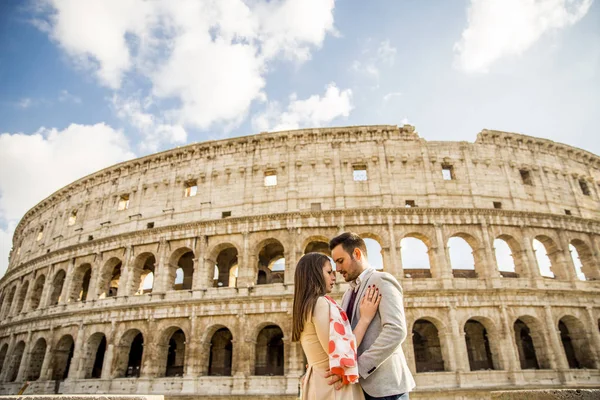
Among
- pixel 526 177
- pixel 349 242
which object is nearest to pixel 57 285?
pixel 349 242

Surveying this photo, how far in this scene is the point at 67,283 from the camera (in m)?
23.9

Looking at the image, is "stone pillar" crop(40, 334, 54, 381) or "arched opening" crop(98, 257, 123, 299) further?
"arched opening" crop(98, 257, 123, 299)

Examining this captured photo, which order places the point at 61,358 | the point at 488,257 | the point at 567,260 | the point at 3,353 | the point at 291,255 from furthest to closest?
the point at 3,353
the point at 61,358
the point at 567,260
the point at 291,255
the point at 488,257

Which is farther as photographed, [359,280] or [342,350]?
[359,280]

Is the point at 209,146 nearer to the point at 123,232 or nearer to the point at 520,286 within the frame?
the point at 123,232

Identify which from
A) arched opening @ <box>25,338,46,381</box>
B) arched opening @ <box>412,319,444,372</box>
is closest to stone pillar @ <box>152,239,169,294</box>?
arched opening @ <box>25,338,46,381</box>

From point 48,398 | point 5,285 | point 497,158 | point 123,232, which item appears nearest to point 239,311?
point 123,232

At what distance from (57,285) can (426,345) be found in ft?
85.6

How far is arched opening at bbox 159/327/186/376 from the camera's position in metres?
19.6

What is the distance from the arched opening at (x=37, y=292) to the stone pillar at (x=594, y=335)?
35949 mm

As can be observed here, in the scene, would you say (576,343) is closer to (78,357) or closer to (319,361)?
(319,361)

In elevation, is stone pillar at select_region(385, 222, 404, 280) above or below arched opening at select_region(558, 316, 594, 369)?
above

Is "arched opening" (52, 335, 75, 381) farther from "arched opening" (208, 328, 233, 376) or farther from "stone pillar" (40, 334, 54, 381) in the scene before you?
"arched opening" (208, 328, 233, 376)

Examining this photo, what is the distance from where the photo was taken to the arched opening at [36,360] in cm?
2275
